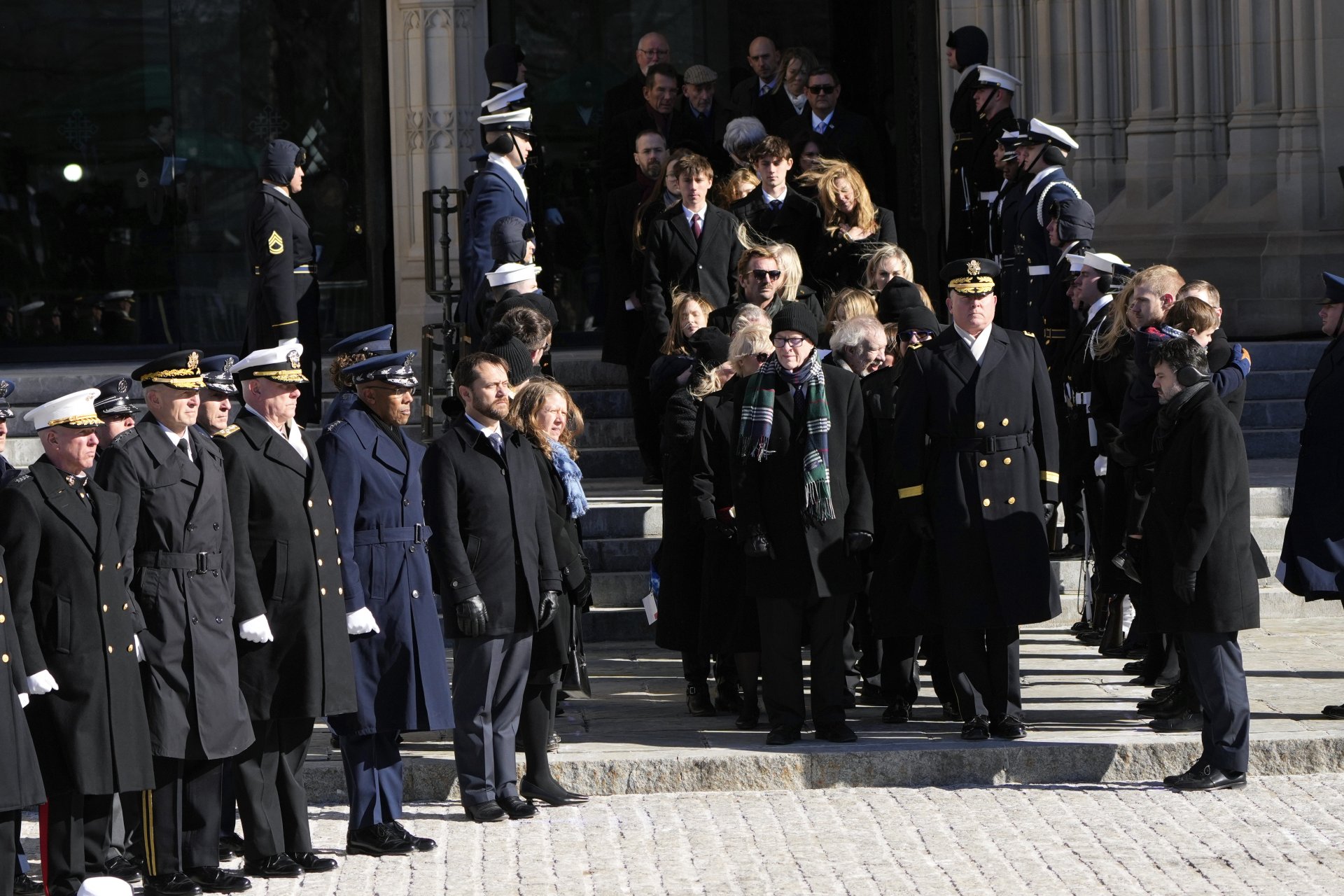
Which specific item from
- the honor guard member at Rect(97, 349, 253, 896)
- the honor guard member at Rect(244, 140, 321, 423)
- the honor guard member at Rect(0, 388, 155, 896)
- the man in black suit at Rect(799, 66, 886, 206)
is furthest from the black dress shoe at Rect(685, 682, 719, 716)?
the man in black suit at Rect(799, 66, 886, 206)

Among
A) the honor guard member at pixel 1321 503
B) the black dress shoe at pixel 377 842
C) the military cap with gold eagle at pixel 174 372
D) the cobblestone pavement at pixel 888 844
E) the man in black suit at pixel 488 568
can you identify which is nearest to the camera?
→ the cobblestone pavement at pixel 888 844

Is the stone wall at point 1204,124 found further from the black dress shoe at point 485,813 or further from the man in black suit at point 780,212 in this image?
the black dress shoe at point 485,813

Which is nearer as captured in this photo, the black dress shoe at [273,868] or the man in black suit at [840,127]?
the black dress shoe at [273,868]

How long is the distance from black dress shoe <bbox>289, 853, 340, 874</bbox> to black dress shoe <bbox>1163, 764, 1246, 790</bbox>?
3152mm

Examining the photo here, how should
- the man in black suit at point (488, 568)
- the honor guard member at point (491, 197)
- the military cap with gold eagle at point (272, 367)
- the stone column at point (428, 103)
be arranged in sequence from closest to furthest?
the military cap with gold eagle at point (272, 367)
the man in black suit at point (488, 568)
the honor guard member at point (491, 197)
the stone column at point (428, 103)

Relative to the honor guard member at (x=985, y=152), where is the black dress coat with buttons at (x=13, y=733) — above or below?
below

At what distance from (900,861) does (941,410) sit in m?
2.10

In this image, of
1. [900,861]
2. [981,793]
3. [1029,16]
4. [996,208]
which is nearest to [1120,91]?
[1029,16]

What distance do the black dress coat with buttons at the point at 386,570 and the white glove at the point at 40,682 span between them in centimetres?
117

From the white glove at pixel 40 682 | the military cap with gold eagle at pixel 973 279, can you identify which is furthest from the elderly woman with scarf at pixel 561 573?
the white glove at pixel 40 682

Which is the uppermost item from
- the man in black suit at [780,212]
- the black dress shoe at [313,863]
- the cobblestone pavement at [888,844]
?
the man in black suit at [780,212]

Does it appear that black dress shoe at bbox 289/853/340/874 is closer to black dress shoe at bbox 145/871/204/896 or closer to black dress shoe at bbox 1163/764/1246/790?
black dress shoe at bbox 145/871/204/896

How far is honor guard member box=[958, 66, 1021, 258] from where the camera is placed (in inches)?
506

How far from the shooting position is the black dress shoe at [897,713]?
8930 mm
